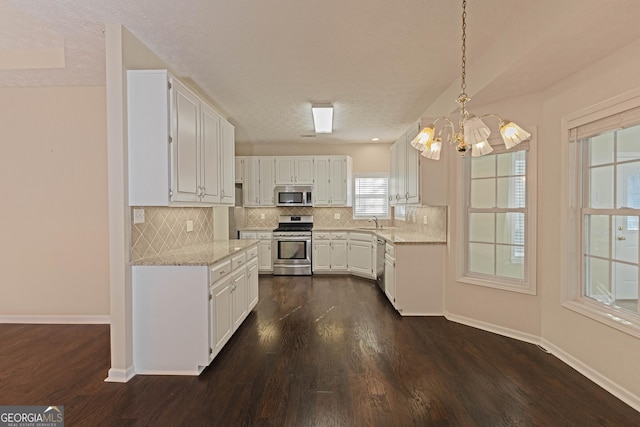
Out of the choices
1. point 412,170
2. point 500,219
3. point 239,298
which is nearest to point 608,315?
point 500,219

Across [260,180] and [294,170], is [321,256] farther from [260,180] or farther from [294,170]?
[260,180]

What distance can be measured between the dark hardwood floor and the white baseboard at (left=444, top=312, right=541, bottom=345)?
12 centimetres

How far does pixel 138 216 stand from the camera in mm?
2594

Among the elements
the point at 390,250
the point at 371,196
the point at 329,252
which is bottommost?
the point at 329,252

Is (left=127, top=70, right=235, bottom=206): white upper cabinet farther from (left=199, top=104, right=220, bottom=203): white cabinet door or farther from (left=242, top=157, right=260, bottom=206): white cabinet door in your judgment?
(left=242, top=157, right=260, bottom=206): white cabinet door

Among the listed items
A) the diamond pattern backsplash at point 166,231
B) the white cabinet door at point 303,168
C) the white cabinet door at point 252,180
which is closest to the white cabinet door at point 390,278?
the diamond pattern backsplash at point 166,231

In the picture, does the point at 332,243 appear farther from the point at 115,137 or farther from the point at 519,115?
the point at 115,137

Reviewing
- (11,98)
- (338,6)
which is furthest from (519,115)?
(11,98)

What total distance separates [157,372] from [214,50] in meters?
2.79

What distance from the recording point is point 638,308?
2.18 meters

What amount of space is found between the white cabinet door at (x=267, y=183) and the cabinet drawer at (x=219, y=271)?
342 cm

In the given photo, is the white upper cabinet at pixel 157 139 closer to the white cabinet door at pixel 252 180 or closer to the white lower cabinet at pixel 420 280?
the white lower cabinet at pixel 420 280

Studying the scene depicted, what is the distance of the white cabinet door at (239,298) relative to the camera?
3.12 meters

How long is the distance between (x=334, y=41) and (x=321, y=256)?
164 inches
